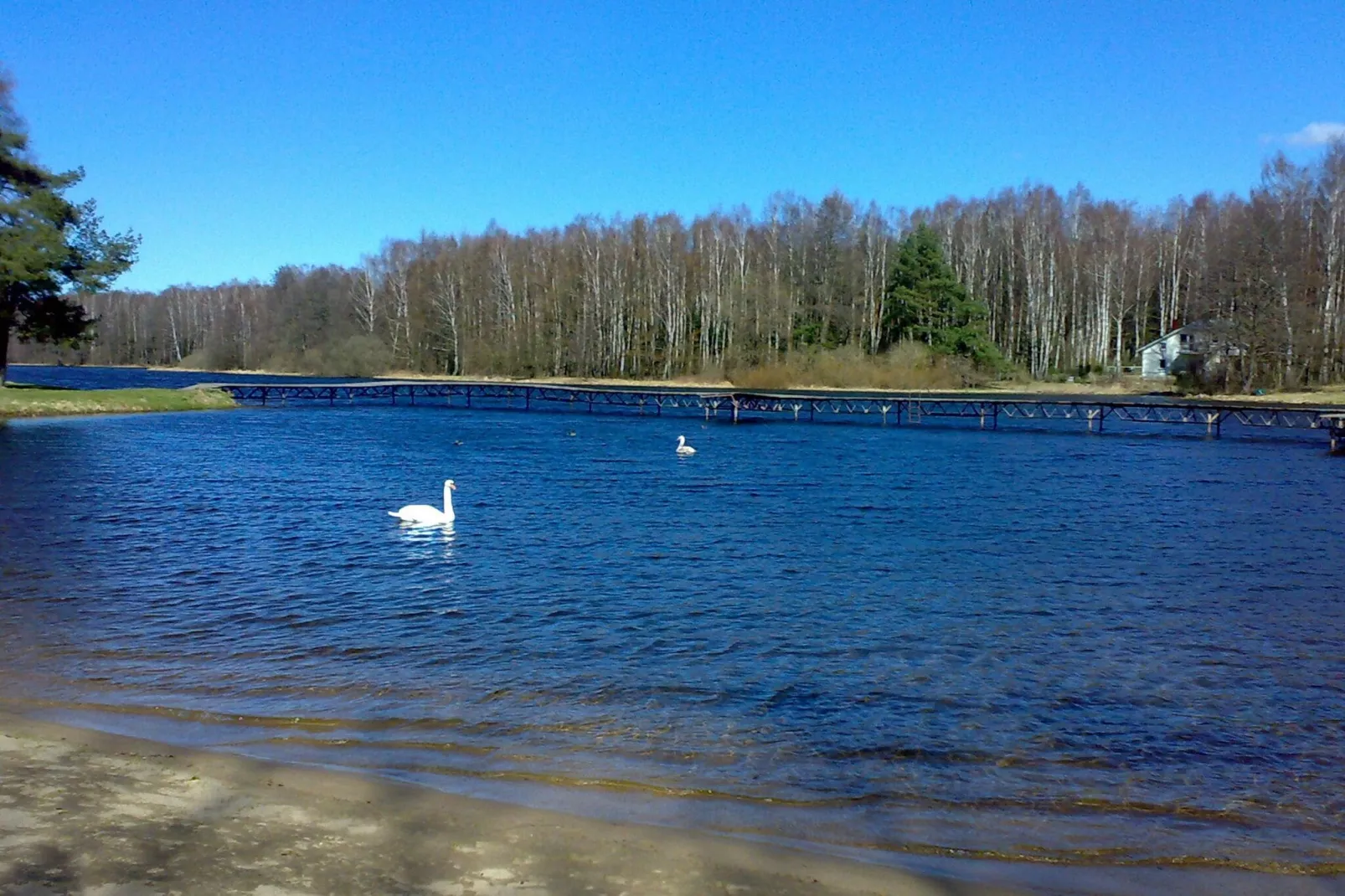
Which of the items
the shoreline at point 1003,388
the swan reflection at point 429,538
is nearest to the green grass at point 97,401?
the swan reflection at point 429,538

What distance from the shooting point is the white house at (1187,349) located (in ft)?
208

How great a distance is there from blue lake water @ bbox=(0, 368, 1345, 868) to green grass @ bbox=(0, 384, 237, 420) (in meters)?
23.7

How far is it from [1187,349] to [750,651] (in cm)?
6889

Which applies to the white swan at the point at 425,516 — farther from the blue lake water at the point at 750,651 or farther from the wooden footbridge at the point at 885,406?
the wooden footbridge at the point at 885,406

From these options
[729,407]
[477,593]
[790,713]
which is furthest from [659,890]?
[729,407]

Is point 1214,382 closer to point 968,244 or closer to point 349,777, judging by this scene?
point 968,244

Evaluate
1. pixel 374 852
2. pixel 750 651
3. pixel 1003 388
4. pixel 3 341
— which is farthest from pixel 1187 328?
pixel 374 852

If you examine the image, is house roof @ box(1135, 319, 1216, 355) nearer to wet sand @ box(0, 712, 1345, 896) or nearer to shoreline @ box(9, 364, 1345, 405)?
shoreline @ box(9, 364, 1345, 405)

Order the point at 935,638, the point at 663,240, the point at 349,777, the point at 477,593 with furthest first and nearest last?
1. the point at 663,240
2. the point at 477,593
3. the point at 935,638
4. the point at 349,777

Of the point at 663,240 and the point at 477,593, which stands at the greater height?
the point at 663,240

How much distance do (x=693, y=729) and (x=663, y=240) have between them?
3323 inches

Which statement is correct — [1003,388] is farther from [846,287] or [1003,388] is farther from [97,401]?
[97,401]

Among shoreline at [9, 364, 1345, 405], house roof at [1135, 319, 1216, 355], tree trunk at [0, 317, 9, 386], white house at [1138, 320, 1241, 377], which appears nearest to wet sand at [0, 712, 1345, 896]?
tree trunk at [0, 317, 9, 386]

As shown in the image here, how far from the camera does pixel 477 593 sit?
1395 cm
